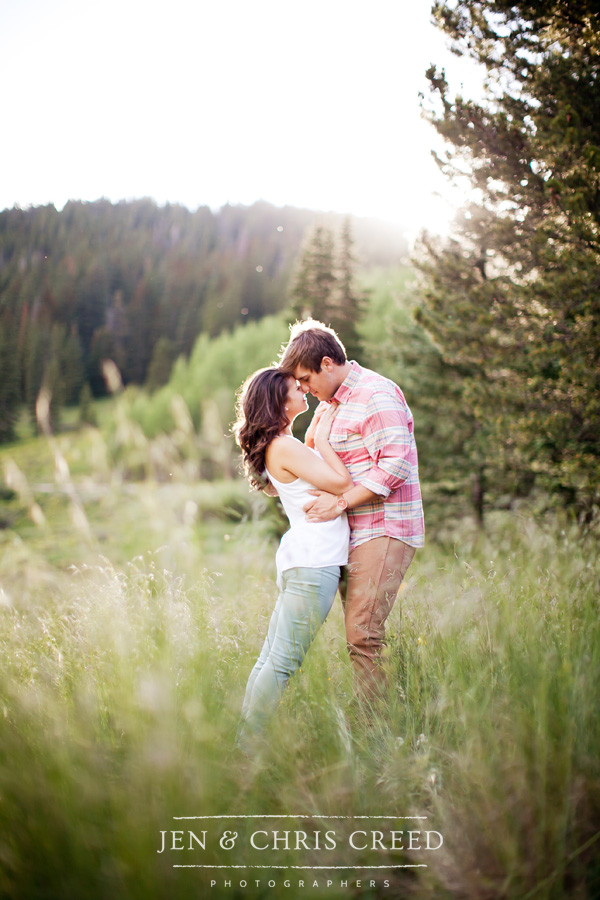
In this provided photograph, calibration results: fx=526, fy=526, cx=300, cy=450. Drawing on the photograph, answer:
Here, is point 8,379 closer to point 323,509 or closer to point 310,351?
point 310,351

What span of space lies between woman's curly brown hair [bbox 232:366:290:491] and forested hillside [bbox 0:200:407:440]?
15.9 ft

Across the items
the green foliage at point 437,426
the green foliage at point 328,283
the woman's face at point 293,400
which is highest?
the green foliage at point 328,283

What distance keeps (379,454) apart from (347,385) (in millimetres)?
460

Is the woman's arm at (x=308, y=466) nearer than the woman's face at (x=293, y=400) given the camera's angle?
Yes

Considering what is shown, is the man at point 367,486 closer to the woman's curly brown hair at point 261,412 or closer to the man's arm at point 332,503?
the man's arm at point 332,503

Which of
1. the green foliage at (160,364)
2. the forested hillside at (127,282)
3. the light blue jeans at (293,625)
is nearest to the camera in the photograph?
the light blue jeans at (293,625)

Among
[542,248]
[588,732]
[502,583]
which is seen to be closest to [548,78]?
[542,248]

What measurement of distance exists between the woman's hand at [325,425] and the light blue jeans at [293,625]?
720mm

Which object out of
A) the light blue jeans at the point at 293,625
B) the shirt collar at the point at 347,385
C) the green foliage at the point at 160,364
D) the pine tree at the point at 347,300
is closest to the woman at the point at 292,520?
the light blue jeans at the point at 293,625

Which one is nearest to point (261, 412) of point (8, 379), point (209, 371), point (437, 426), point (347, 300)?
point (437, 426)

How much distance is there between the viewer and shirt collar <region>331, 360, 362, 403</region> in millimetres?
2955

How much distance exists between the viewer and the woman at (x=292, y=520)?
2.60m

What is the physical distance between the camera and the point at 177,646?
2432 mm

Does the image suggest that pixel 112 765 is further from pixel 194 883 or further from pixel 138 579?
pixel 138 579
